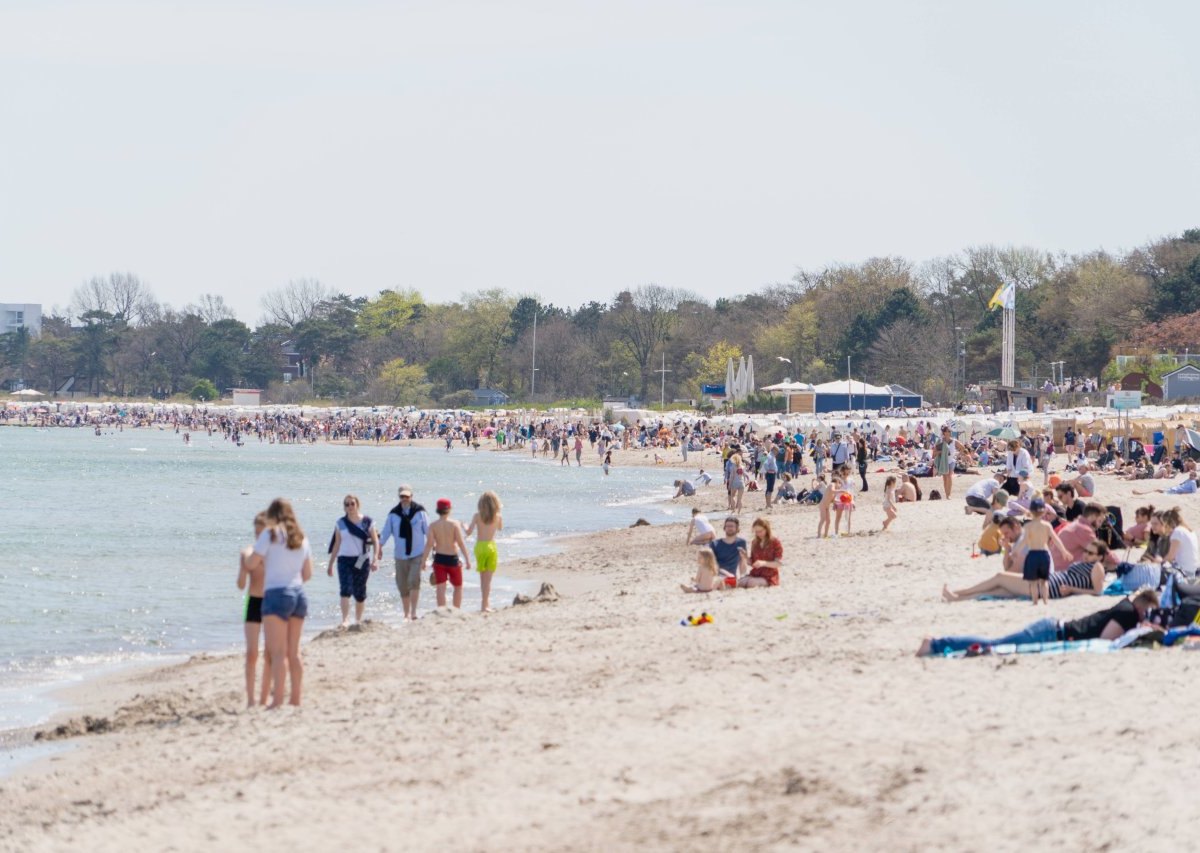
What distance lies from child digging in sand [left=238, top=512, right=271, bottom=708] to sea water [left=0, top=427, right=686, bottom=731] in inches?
90.1

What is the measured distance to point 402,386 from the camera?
381 ft

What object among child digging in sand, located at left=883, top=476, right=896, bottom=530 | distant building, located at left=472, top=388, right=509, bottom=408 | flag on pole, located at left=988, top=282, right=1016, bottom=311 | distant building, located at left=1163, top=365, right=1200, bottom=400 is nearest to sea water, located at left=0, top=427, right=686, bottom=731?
child digging in sand, located at left=883, top=476, right=896, bottom=530

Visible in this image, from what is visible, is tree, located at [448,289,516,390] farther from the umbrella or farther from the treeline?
the umbrella

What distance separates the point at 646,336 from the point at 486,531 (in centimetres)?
9453

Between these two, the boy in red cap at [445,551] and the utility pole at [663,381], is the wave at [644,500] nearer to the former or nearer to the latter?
the boy in red cap at [445,551]

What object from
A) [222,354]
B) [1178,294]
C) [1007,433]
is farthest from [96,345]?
[1007,433]

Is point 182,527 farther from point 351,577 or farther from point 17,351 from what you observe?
point 17,351

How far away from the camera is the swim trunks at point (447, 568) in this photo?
1347cm

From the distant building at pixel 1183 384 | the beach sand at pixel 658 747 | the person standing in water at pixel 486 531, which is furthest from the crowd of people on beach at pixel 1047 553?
the distant building at pixel 1183 384

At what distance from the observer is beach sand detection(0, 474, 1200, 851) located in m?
6.02

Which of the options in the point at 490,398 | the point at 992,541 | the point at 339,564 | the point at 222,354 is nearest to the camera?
the point at 339,564

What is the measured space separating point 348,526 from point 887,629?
16.1ft

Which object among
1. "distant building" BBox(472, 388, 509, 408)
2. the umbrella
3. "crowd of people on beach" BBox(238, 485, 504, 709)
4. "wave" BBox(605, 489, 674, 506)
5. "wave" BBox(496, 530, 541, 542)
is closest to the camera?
"crowd of people on beach" BBox(238, 485, 504, 709)

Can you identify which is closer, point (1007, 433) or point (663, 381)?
point (1007, 433)
